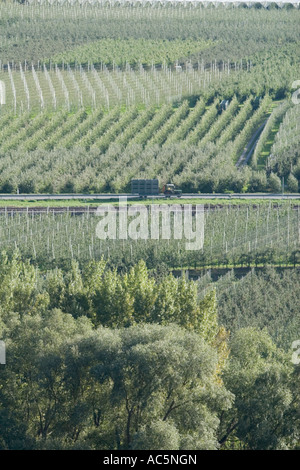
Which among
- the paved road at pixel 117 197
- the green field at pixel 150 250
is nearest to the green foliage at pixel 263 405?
the green field at pixel 150 250

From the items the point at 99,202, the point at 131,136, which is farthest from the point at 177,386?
the point at 131,136

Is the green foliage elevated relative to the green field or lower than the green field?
lower

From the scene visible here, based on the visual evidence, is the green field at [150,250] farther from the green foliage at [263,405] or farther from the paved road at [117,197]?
the paved road at [117,197]

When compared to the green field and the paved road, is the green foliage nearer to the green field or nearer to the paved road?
the green field

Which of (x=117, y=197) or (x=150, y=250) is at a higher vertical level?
(x=117, y=197)

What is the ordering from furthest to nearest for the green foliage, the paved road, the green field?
1. the paved road
2. the green field
3. the green foliage

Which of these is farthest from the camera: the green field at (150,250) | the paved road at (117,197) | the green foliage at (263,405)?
the paved road at (117,197)

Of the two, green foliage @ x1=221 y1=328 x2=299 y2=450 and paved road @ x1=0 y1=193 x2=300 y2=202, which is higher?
paved road @ x1=0 y1=193 x2=300 y2=202

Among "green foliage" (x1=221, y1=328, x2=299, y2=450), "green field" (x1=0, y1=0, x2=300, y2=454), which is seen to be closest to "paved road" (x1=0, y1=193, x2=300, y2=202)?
"green field" (x1=0, y1=0, x2=300, y2=454)

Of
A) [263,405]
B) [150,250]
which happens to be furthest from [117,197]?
[263,405]

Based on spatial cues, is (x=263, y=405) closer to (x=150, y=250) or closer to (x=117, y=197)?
(x=150, y=250)

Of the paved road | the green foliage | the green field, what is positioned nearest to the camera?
the green foliage

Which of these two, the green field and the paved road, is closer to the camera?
the green field

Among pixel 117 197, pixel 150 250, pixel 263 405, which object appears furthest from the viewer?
pixel 117 197
